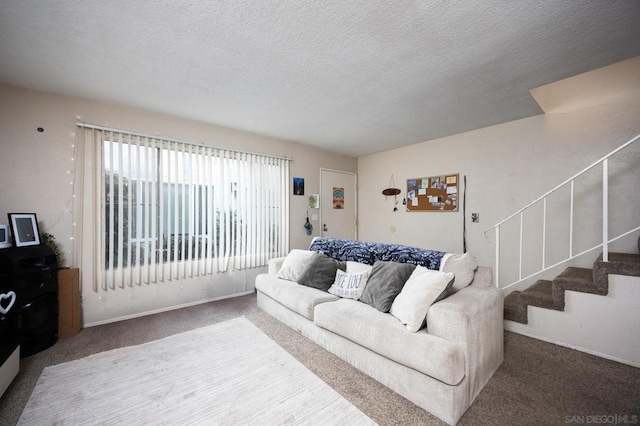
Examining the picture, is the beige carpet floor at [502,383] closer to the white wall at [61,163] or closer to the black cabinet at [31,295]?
the black cabinet at [31,295]

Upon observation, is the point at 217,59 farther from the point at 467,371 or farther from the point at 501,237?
the point at 501,237

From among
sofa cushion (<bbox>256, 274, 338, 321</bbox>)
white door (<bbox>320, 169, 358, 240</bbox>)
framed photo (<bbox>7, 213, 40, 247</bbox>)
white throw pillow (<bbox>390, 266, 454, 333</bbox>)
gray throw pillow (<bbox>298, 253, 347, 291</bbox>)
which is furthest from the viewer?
white door (<bbox>320, 169, 358, 240</bbox>)

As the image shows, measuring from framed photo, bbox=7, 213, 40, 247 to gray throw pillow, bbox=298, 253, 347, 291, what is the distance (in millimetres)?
2621

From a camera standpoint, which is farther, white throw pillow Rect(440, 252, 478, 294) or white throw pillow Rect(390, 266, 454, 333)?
white throw pillow Rect(440, 252, 478, 294)

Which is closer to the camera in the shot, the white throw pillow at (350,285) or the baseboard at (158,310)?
Answer: the white throw pillow at (350,285)

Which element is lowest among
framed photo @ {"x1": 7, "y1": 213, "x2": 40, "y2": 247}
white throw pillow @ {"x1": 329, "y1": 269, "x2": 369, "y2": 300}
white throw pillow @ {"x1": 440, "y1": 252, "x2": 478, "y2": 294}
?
white throw pillow @ {"x1": 329, "y1": 269, "x2": 369, "y2": 300}

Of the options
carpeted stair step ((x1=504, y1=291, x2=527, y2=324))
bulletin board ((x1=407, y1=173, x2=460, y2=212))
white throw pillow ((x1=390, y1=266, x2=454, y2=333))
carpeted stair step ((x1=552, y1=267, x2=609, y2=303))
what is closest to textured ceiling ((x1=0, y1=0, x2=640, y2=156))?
bulletin board ((x1=407, y1=173, x2=460, y2=212))

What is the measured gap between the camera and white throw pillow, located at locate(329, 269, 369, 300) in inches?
99.4

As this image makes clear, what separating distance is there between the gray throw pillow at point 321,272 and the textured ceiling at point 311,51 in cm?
183

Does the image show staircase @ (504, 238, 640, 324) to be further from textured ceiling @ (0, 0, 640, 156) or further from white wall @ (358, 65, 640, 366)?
textured ceiling @ (0, 0, 640, 156)

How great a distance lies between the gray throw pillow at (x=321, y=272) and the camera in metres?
2.86

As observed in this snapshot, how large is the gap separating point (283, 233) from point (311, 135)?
170 cm

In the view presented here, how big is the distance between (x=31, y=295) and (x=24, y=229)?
2.11 ft

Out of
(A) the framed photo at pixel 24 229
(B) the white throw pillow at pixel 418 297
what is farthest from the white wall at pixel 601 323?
(A) the framed photo at pixel 24 229
